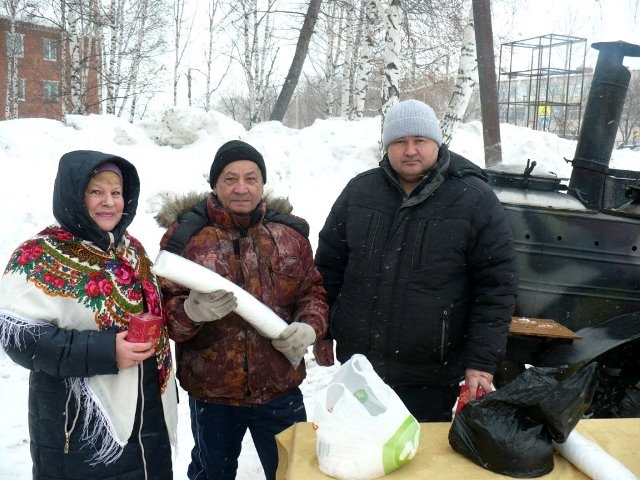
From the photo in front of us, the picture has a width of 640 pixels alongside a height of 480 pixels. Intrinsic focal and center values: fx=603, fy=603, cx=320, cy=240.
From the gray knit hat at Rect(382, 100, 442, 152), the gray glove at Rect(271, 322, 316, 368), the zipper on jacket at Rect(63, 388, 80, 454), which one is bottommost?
the zipper on jacket at Rect(63, 388, 80, 454)

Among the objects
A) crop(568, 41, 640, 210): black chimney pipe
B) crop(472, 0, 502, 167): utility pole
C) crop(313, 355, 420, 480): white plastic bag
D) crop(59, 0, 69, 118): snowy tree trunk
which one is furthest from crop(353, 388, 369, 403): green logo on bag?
crop(59, 0, 69, 118): snowy tree trunk

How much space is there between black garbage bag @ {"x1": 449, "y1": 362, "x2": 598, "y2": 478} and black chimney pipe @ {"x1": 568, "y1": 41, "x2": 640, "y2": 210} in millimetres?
3069

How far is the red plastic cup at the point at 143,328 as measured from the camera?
1.83 m

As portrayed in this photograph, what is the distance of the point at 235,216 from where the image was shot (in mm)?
2314

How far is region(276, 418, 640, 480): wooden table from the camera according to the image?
1693 mm

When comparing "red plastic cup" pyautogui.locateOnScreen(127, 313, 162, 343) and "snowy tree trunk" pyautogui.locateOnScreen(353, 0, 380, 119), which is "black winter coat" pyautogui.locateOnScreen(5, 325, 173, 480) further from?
"snowy tree trunk" pyautogui.locateOnScreen(353, 0, 380, 119)

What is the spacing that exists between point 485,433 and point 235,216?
1187 mm

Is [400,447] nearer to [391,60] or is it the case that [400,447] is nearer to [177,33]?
[391,60]

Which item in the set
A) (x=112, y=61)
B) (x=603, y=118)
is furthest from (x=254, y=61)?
(x=603, y=118)

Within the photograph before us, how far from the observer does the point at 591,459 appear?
1684 millimetres

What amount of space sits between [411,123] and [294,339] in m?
0.95

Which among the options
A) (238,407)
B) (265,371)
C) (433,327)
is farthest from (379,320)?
(238,407)

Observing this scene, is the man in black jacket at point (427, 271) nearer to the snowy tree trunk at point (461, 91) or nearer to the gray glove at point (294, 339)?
the gray glove at point (294, 339)

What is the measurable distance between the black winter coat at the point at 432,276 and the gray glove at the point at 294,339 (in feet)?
0.93
